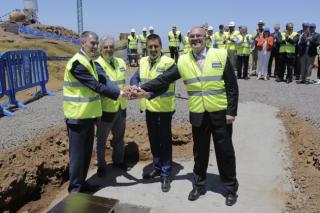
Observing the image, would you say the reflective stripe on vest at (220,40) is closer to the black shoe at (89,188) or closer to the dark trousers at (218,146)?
the dark trousers at (218,146)

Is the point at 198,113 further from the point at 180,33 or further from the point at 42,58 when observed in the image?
the point at 180,33

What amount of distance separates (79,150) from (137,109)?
13.9 ft

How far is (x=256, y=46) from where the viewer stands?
49.5 ft

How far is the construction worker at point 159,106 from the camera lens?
5527mm

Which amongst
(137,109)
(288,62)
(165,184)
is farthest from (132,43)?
(165,184)

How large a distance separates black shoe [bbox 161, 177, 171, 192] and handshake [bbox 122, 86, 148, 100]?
4.53 ft

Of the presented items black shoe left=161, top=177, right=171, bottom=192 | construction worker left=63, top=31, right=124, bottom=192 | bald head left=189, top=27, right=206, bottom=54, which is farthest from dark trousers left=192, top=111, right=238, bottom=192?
construction worker left=63, top=31, right=124, bottom=192

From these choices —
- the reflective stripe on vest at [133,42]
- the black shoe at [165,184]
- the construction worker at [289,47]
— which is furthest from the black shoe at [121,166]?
the reflective stripe on vest at [133,42]

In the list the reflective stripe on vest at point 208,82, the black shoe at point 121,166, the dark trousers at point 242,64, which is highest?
the reflective stripe on vest at point 208,82

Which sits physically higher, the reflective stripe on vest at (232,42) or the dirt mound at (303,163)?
the reflective stripe on vest at (232,42)

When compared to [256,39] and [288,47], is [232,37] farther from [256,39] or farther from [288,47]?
[288,47]

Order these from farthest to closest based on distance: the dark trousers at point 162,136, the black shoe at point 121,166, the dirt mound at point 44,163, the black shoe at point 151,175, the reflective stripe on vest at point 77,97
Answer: the black shoe at point 121,166 < the black shoe at point 151,175 < the dirt mound at point 44,163 < the dark trousers at point 162,136 < the reflective stripe on vest at point 77,97

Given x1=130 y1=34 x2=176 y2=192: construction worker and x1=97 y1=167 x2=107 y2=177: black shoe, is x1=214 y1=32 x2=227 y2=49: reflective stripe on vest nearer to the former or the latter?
x1=130 y1=34 x2=176 y2=192: construction worker

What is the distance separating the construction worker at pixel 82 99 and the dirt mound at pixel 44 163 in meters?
1.19
